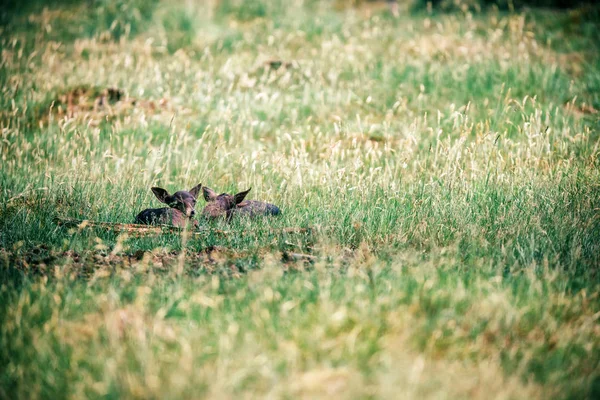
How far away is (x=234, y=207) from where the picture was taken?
5.59 metres

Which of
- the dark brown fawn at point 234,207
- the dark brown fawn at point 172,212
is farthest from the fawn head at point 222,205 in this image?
the dark brown fawn at point 172,212

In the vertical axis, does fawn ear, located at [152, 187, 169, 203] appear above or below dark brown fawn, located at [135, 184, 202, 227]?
above

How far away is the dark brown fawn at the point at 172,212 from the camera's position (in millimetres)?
5250

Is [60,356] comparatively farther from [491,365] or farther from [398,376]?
[491,365]

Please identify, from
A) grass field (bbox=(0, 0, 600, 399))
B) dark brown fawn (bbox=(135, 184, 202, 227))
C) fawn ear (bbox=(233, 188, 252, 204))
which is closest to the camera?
grass field (bbox=(0, 0, 600, 399))

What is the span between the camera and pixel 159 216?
5.32 meters

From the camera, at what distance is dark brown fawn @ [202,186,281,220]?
5469mm

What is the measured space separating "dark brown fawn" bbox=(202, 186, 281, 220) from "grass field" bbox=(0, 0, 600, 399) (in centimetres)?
23

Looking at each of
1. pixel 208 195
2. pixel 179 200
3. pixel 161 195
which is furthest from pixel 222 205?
pixel 161 195

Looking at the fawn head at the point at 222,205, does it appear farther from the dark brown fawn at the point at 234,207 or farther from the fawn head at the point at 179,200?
the fawn head at the point at 179,200

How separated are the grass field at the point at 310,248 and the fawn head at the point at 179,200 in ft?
1.22

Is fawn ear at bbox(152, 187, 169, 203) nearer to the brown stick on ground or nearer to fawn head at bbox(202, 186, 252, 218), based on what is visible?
fawn head at bbox(202, 186, 252, 218)

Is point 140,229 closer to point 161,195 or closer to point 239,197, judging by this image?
point 161,195

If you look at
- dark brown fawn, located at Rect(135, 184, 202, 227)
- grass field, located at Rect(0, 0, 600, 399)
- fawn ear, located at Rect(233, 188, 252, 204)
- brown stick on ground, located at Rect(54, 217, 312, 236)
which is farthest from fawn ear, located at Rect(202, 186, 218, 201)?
brown stick on ground, located at Rect(54, 217, 312, 236)
